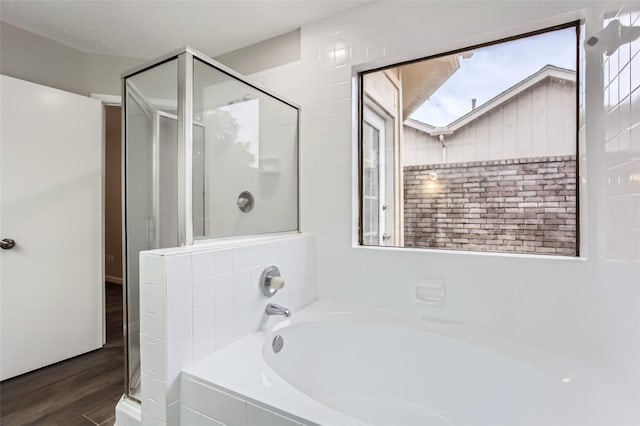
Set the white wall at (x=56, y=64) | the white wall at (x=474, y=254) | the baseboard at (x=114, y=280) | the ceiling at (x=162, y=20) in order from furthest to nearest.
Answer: the baseboard at (x=114, y=280) → the white wall at (x=56, y=64) → the ceiling at (x=162, y=20) → the white wall at (x=474, y=254)

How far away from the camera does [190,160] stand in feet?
4.48

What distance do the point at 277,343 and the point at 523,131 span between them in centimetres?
162

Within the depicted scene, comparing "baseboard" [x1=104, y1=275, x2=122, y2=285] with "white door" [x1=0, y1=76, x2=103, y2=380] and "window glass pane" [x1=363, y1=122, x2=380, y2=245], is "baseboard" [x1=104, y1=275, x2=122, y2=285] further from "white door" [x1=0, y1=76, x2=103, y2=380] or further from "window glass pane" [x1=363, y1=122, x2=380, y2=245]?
"window glass pane" [x1=363, y1=122, x2=380, y2=245]

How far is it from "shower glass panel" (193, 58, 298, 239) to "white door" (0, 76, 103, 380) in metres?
1.48

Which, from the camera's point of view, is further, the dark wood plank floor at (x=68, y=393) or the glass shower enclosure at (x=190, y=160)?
the dark wood plank floor at (x=68, y=393)

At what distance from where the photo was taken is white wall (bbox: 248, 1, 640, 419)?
45.3 inches

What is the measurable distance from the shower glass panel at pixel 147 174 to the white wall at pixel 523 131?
1.40 metres

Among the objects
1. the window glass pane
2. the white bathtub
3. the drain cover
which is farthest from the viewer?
the window glass pane

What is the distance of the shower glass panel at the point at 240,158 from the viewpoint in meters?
1.46

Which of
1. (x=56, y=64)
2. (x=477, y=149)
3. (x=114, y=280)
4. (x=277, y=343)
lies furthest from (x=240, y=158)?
(x=114, y=280)

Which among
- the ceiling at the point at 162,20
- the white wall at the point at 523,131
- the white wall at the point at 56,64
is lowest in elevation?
the white wall at the point at 523,131

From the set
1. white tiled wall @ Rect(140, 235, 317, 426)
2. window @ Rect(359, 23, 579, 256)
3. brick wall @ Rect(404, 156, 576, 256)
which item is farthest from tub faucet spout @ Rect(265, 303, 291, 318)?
brick wall @ Rect(404, 156, 576, 256)

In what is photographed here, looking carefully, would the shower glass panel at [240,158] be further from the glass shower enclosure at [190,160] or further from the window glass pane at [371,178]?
the window glass pane at [371,178]

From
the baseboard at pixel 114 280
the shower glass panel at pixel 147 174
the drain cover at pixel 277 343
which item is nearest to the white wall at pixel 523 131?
the drain cover at pixel 277 343
